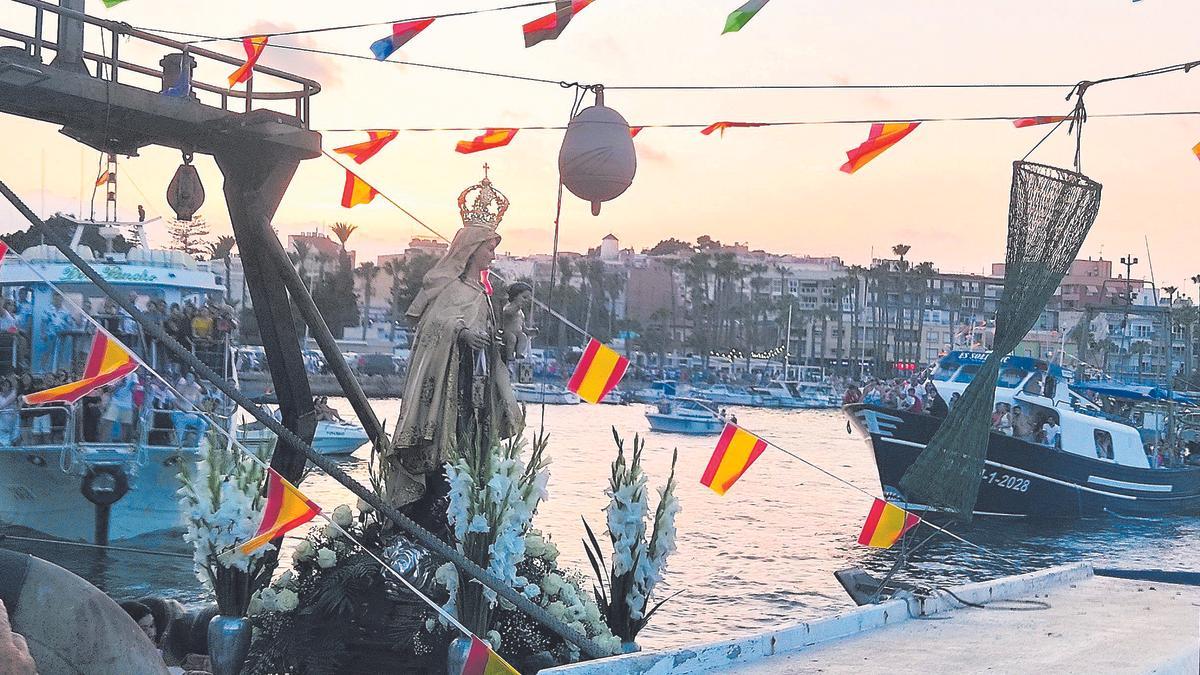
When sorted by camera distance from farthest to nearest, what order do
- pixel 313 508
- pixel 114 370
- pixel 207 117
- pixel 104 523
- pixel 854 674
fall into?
1. pixel 104 523
2. pixel 207 117
3. pixel 114 370
4. pixel 313 508
5. pixel 854 674

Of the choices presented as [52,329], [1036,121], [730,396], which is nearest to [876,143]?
[1036,121]

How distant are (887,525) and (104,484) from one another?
15454 millimetres

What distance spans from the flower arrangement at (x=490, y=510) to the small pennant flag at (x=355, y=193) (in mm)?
4214

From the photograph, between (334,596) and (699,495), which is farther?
(699,495)

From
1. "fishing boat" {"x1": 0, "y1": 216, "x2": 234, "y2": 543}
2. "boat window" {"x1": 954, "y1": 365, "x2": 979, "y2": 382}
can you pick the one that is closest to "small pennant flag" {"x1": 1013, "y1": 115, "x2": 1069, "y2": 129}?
"fishing boat" {"x1": 0, "y1": 216, "x2": 234, "y2": 543}

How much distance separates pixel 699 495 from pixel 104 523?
21669 millimetres

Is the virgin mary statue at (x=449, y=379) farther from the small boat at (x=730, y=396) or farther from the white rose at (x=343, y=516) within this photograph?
the small boat at (x=730, y=396)

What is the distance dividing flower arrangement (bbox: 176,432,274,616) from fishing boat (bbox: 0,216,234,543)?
13559 mm

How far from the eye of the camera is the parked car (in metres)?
95.0

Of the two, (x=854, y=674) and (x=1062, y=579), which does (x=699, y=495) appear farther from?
(x=854, y=674)

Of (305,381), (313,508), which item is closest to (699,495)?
(305,381)

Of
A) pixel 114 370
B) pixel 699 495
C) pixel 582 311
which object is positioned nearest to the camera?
pixel 114 370

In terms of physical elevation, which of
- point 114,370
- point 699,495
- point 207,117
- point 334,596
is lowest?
point 699,495

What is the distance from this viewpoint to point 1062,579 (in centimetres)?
752
